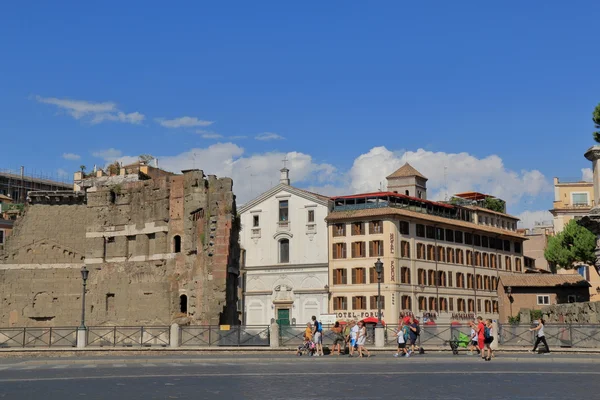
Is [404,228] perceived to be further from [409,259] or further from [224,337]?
[224,337]

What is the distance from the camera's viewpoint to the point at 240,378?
21.2 metres

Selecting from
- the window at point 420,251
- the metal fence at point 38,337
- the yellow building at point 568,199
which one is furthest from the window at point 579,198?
the metal fence at point 38,337

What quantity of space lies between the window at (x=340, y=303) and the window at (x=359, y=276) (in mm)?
1857

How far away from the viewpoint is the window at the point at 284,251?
72.8 meters

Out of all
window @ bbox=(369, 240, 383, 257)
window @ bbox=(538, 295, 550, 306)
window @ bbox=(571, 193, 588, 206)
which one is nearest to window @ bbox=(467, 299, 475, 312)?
window @ bbox=(538, 295, 550, 306)

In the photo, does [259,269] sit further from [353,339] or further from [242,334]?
[353,339]

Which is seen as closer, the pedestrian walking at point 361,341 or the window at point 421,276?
the pedestrian walking at point 361,341

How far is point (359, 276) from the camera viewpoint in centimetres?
6831

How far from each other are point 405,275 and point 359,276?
4.14 m

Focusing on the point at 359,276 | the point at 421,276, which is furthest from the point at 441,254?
the point at 359,276

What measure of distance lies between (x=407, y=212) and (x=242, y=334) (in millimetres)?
35058

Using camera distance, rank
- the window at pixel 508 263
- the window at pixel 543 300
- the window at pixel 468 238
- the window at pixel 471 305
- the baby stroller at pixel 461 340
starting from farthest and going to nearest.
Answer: the window at pixel 508 263, the window at pixel 468 238, the window at pixel 471 305, the window at pixel 543 300, the baby stroller at pixel 461 340

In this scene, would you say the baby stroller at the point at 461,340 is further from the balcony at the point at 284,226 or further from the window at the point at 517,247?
the window at the point at 517,247

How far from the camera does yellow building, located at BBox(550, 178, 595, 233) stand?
85.7m
